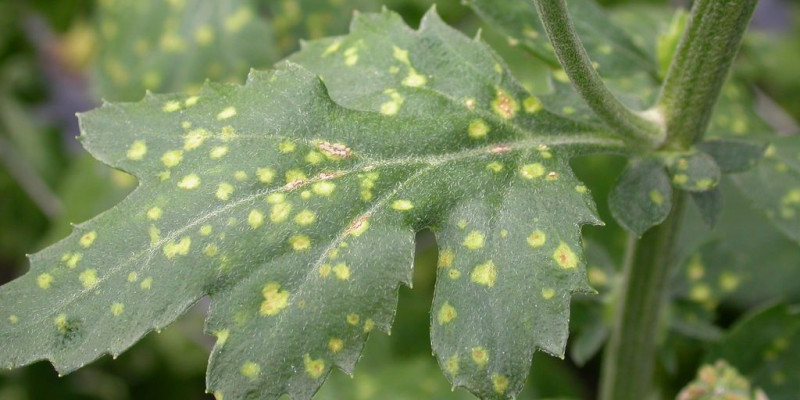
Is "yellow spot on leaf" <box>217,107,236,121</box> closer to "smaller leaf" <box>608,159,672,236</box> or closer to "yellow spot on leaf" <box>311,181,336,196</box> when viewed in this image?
"yellow spot on leaf" <box>311,181,336,196</box>

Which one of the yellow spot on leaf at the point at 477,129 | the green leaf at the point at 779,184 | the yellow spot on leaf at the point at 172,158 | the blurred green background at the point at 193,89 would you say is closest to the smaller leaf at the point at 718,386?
the blurred green background at the point at 193,89

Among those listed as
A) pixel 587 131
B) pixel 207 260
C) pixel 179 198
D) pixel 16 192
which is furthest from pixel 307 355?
pixel 16 192

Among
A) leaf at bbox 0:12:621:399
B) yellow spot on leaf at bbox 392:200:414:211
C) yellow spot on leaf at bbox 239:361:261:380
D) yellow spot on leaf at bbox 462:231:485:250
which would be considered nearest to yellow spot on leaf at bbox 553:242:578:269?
leaf at bbox 0:12:621:399

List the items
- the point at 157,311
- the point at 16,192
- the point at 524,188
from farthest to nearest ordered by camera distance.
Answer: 1. the point at 16,192
2. the point at 524,188
3. the point at 157,311

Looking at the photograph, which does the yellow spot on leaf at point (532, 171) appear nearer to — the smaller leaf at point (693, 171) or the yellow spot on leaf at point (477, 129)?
the yellow spot on leaf at point (477, 129)

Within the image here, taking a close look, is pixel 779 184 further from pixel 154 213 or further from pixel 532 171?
pixel 154 213

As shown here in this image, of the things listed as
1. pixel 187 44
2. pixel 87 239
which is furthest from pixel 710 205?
pixel 187 44

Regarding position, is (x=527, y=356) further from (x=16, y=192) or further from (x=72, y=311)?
(x=16, y=192)
